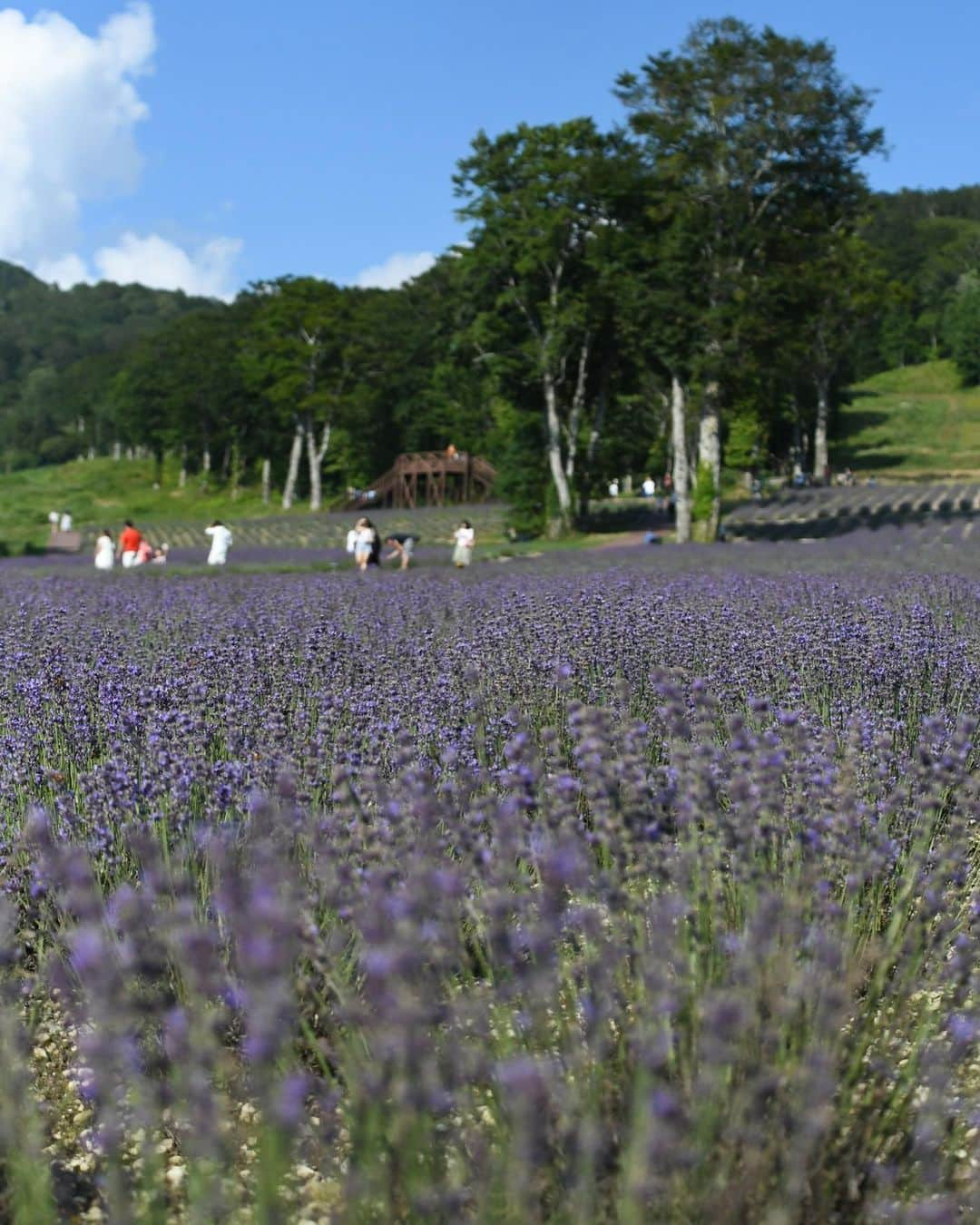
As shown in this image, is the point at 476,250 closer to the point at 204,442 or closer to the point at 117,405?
the point at 204,442

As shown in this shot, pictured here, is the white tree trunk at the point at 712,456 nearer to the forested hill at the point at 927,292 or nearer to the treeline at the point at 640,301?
the treeline at the point at 640,301

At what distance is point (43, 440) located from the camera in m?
139

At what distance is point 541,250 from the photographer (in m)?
34.8

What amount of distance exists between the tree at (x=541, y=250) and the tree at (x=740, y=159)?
532cm

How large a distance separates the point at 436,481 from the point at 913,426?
35029 millimetres

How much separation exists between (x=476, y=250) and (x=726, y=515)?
12.2 meters

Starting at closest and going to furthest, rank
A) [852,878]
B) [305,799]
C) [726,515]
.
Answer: [852,878], [305,799], [726,515]

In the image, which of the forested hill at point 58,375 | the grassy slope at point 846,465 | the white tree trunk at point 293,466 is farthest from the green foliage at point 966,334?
the forested hill at point 58,375

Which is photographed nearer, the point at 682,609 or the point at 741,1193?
the point at 741,1193

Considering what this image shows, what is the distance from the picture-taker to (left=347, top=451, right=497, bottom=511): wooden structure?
194 feet

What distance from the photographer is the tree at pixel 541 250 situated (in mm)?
34875

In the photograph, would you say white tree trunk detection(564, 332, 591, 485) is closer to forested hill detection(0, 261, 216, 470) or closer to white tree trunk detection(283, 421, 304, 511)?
white tree trunk detection(283, 421, 304, 511)

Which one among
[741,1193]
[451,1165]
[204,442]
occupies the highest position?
[204,442]

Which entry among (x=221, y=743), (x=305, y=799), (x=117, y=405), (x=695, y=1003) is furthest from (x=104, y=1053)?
(x=117, y=405)
